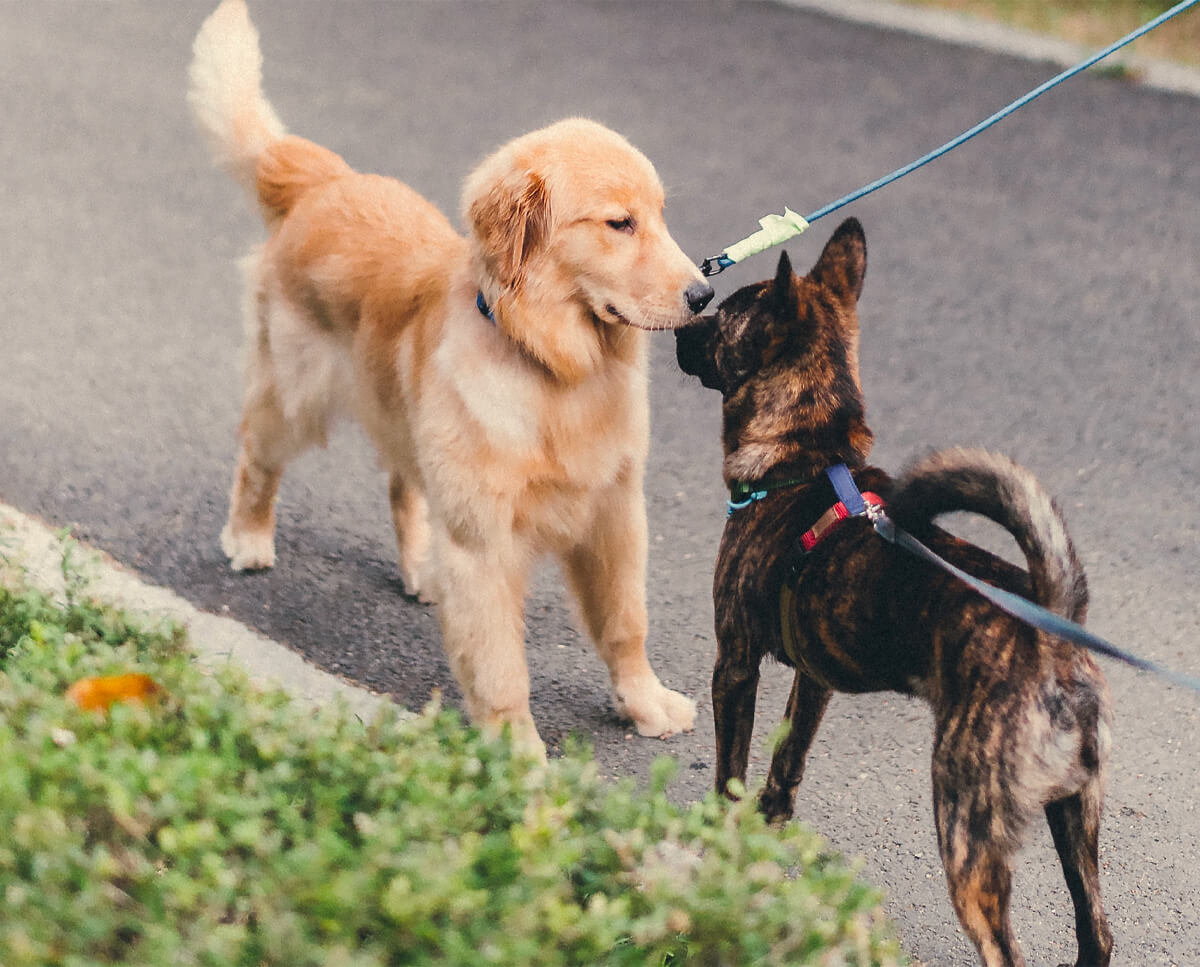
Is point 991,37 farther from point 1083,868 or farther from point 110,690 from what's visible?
point 110,690

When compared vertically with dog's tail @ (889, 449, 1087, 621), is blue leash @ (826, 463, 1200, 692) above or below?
below

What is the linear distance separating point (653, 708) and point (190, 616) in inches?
58.8

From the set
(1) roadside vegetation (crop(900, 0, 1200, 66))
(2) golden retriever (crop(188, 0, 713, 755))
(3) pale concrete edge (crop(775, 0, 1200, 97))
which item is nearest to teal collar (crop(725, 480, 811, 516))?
(2) golden retriever (crop(188, 0, 713, 755))

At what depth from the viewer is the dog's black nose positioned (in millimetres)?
3137

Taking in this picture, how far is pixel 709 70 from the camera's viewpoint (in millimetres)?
8656

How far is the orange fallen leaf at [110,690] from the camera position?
232 centimetres

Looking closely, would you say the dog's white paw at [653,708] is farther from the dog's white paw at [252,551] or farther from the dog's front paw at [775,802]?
the dog's white paw at [252,551]

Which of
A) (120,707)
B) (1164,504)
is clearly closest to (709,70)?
(1164,504)

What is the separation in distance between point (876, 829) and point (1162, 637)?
1.35 metres

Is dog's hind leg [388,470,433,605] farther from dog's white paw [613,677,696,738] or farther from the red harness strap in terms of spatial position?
the red harness strap

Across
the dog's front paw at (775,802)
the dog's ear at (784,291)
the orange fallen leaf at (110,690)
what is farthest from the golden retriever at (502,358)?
the orange fallen leaf at (110,690)

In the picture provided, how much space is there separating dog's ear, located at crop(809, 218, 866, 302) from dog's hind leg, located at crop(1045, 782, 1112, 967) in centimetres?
137

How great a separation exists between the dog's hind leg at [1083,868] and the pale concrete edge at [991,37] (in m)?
6.63

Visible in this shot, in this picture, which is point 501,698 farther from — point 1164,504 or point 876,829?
point 1164,504
